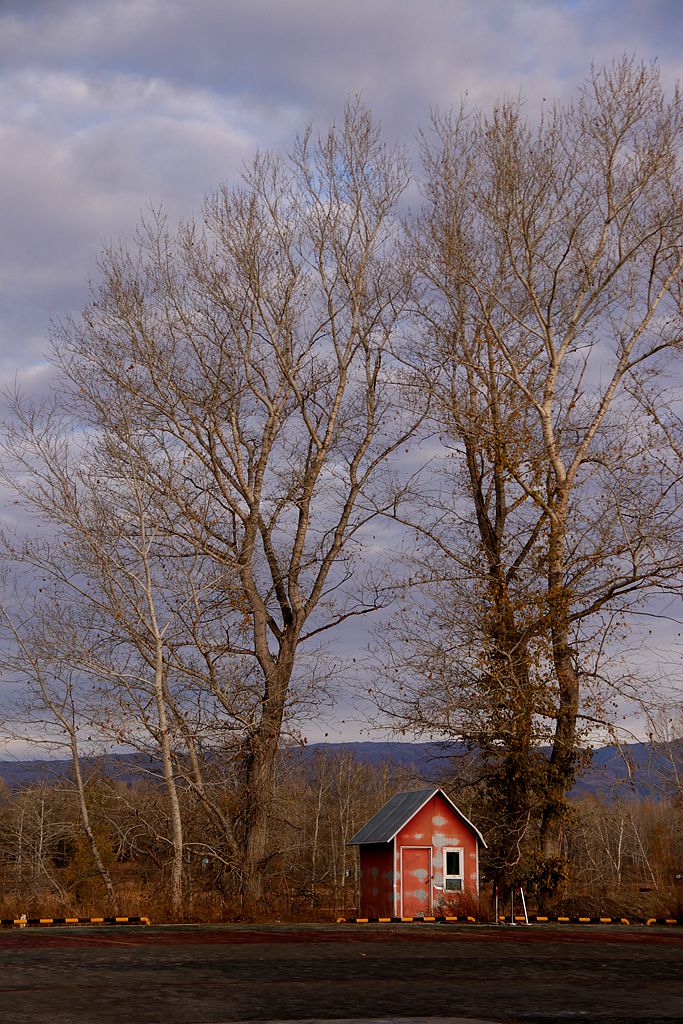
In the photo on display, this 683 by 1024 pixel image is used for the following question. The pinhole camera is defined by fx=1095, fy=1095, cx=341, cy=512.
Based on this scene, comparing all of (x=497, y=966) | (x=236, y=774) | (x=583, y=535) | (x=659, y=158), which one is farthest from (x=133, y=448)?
(x=497, y=966)

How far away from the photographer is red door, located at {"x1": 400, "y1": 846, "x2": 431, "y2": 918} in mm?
22922

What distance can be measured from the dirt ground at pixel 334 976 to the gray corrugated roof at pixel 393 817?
28.2 ft

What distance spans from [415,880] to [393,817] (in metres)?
1.78

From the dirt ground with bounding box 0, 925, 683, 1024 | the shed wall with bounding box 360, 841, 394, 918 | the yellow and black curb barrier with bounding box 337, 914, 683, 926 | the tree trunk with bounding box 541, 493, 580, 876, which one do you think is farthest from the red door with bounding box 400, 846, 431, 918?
the dirt ground with bounding box 0, 925, 683, 1024

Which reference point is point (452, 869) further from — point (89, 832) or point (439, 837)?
point (89, 832)

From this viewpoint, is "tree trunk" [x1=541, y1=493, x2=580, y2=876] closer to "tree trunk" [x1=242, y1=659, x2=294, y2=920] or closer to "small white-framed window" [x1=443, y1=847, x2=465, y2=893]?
"small white-framed window" [x1=443, y1=847, x2=465, y2=893]

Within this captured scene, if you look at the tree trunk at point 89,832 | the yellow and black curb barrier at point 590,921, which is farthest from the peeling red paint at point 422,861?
the tree trunk at point 89,832

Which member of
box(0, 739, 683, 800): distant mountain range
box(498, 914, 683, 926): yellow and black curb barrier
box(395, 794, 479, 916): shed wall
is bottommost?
box(498, 914, 683, 926): yellow and black curb barrier

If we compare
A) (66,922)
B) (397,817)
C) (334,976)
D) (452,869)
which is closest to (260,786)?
(397,817)

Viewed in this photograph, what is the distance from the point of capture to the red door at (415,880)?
22922mm

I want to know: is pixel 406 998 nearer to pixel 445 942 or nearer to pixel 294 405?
pixel 445 942

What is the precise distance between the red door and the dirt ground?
27.6ft

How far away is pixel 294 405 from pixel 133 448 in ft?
13.7

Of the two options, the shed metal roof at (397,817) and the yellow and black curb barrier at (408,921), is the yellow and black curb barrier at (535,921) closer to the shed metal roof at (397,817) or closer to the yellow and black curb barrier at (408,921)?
the yellow and black curb barrier at (408,921)
